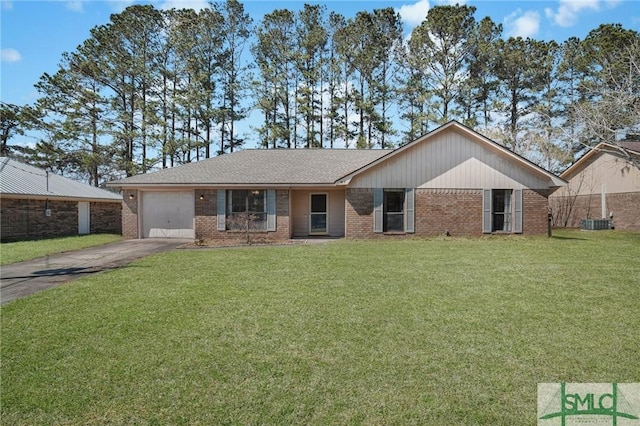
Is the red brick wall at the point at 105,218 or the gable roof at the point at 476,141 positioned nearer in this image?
the gable roof at the point at 476,141

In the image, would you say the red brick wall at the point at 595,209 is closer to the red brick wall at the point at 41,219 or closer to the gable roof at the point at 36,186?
the red brick wall at the point at 41,219

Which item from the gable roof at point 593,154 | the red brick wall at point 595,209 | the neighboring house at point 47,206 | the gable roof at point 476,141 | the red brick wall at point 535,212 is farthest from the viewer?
the gable roof at point 593,154

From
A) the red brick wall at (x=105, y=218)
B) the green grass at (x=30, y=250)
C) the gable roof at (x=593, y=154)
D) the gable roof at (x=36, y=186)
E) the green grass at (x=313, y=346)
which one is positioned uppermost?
the gable roof at (x=593, y=154)

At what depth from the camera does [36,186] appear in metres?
18.2

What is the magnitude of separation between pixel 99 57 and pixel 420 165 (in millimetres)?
24645

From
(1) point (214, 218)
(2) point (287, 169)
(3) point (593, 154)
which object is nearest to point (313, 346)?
(1) point (214, 218)

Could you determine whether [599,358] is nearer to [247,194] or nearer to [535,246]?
[535,246]

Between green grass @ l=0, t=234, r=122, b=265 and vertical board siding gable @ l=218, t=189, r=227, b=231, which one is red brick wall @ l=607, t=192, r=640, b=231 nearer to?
vertical board siding gable @ l=218, t=189, r=227, b=231

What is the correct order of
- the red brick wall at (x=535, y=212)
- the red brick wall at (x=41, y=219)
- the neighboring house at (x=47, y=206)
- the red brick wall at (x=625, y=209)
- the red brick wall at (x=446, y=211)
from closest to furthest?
1. the red brick wall at (x=446, y=211)
2. the red brick wall at (x=535, y=212)
3. the red brick wall at (x=41, y=219)
4. the neighboring house at (x=47, y=206)
5. the red brick wall at (x=625, y=209)

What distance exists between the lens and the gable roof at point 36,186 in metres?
16.6

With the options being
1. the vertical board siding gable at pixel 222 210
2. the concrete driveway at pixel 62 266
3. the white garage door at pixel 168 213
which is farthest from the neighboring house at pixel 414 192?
the concrete driveway at pixel 62 266

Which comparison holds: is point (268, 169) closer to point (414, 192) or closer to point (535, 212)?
point (414, 192)

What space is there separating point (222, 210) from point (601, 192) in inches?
844

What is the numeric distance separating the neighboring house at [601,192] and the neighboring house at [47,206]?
2734cm
